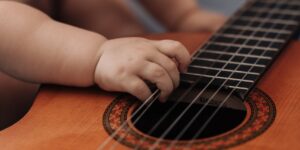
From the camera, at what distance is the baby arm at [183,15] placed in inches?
39.1

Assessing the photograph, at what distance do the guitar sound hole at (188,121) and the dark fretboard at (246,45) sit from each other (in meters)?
0.03

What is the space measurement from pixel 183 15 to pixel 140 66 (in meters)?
0.43

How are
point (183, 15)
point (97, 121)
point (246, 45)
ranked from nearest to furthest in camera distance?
point (97, 121)
point (246, 45)
point (183, 15)

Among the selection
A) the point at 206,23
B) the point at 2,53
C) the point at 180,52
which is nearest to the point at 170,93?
the point at 180,52

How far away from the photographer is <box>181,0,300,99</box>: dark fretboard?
2.14 ft

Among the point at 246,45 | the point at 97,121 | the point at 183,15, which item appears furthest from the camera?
the point at 183,15

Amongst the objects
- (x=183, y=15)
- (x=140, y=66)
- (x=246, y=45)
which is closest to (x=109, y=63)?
(x=140, y=66)

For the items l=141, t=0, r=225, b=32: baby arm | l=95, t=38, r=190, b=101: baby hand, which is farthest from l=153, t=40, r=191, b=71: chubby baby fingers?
l=141, t=0, r=225, b=32: baby arm

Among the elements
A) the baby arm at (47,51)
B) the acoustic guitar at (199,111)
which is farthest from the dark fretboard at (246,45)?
the baby arm at (47,51)

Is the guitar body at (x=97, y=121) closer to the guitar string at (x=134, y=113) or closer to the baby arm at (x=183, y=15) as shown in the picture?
the guitar string at (x=134, y=113)

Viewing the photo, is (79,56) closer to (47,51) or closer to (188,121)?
(47,51)

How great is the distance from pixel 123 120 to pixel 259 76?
7.4 inches

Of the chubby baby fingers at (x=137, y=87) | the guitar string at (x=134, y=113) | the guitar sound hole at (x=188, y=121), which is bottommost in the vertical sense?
the guitar sound hole at (x=188, y=121)

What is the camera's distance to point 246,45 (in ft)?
2.44
